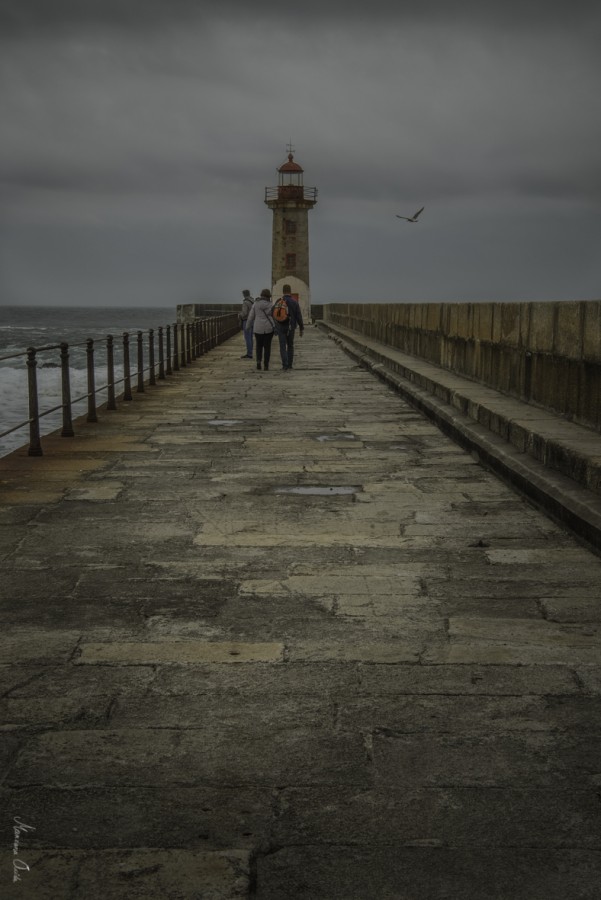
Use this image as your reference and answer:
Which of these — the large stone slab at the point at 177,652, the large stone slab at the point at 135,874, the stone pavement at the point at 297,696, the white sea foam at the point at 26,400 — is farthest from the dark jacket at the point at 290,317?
the large stone slab at the point at 135,874

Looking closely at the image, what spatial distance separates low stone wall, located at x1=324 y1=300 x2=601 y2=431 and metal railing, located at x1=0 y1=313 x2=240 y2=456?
3.81 meters

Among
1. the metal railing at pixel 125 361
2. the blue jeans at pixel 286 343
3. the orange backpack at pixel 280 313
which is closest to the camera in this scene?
the metal railing at pixel 125 361

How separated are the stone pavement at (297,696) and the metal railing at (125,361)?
1686 mm

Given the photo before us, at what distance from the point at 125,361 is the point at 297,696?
1127cm

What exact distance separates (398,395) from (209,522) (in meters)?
8.58

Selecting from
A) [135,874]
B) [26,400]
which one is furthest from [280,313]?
[135,874]

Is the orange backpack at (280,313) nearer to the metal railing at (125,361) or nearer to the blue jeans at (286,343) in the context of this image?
the blue jeans at (286,343)

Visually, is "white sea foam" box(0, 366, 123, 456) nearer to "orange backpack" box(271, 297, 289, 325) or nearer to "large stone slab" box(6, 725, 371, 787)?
"orange backpack" box(271, 297, 289, 325)

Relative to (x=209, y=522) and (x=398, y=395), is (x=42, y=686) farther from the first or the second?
(x=398, y=395)

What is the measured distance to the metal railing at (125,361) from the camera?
8.50 meters

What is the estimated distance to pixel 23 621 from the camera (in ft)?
13.4

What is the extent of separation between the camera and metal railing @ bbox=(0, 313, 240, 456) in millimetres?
8500

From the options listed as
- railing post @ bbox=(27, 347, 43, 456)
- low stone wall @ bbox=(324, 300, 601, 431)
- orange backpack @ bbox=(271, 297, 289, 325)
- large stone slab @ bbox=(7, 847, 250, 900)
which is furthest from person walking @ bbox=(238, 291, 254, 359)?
large stone slab @ bbox=(7, 847, 250, 900)

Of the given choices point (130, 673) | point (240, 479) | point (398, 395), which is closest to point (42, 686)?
point (130, 673)
